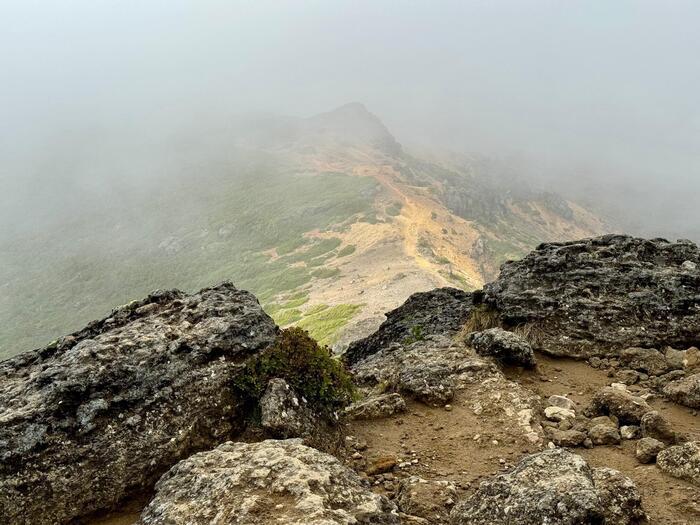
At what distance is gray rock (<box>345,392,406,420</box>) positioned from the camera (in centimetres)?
981

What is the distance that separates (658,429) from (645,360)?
3657 millimetres

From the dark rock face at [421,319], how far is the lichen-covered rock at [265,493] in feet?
43.1

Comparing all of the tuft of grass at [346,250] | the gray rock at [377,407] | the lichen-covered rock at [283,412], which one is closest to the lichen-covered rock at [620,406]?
the gray rock at [377,407]

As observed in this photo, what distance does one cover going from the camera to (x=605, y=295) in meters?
13.3

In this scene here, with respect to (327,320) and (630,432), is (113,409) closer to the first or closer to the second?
(630,432)

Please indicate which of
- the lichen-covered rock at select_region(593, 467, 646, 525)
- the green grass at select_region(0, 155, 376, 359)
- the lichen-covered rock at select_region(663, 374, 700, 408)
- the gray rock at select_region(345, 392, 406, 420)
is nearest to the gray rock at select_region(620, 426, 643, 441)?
the lichen-covered rock at select_region(663, 374, 700, 408)

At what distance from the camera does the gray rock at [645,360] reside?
1104 centimetres

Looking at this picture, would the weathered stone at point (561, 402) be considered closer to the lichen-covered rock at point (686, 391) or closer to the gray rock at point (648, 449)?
the lichen-covered rock at point (686, 391)

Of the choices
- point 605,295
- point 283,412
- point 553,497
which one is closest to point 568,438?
point 553,497

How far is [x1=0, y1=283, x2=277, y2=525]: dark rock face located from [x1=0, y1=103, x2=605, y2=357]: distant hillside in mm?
30678

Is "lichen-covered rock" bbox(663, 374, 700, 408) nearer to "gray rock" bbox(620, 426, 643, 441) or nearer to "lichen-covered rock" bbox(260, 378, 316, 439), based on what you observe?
"gray rock" bbox(620, 426, 643, 441)

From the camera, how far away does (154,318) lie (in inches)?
387

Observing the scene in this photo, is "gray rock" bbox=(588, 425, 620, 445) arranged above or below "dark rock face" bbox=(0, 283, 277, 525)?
below

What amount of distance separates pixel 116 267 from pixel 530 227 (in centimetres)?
8434
